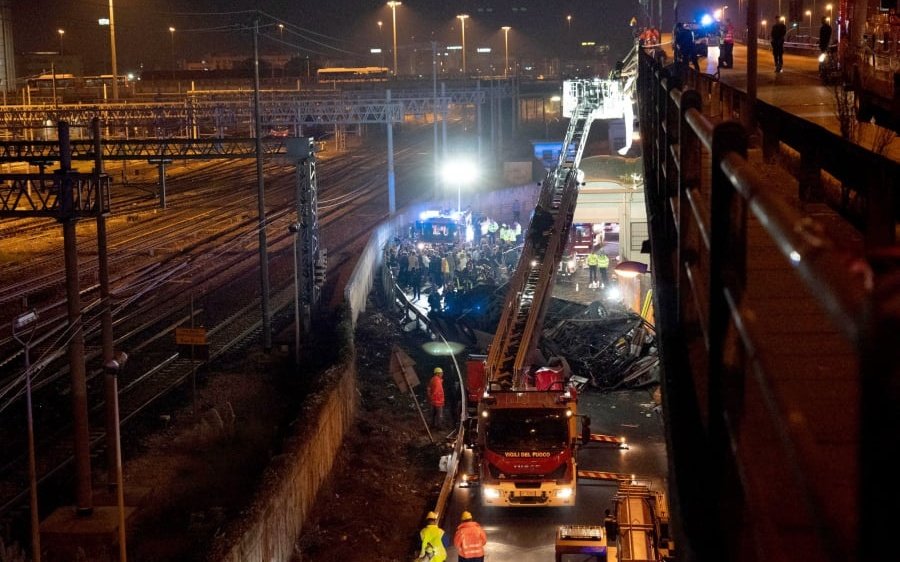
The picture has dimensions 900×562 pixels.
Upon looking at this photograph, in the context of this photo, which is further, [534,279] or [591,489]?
[534,279]

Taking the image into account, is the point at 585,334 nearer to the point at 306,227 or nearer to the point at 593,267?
the point at 593,267

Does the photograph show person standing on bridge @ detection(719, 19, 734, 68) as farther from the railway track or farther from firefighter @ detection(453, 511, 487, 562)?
the railway track

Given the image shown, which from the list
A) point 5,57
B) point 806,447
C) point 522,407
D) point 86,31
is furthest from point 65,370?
point 86,31

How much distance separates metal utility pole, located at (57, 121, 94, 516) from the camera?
46.4ft

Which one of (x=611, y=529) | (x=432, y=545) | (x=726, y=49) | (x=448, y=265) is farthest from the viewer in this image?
(x=448, y=265)

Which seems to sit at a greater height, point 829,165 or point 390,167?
point 829,165

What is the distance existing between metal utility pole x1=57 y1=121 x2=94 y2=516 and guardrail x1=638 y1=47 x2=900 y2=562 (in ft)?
38.5

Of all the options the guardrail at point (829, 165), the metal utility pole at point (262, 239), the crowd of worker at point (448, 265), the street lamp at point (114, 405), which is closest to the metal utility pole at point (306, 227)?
the metal utility pole at point (262, 239)

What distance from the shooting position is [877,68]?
45.5ft

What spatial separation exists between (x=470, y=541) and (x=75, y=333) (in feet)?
20.3

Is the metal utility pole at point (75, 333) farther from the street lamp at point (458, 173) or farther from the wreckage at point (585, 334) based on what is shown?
the street lamp at point (458, 173)

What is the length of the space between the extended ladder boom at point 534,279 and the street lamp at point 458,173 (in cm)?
1729

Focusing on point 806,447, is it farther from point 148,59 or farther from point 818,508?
point 148,59

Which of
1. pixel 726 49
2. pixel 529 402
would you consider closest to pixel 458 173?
pixel 726 49
